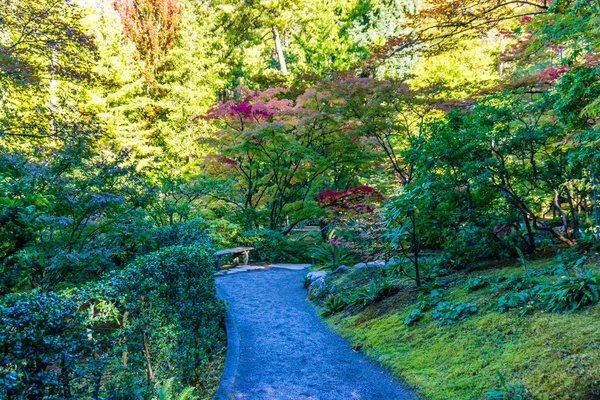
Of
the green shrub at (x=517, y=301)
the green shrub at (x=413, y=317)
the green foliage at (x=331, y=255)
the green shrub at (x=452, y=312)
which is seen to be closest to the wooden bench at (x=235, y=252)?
the green foliage at (x=331, y=255)

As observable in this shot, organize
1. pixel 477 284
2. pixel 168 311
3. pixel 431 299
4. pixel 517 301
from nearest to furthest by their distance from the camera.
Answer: pixel 168 311 < pixel 517 301 < pixel 477 284 < pixel 431 299

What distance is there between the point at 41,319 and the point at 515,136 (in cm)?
550

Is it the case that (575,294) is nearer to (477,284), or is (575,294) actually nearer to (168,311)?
(477,284)

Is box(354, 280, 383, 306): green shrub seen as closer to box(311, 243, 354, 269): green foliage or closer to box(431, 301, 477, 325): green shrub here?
box(431, 301, 477, 325): green shrub

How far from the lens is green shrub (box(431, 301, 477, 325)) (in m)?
4.16

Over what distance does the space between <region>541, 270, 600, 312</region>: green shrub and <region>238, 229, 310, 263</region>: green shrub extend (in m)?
8.37

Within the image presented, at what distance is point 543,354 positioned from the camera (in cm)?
295

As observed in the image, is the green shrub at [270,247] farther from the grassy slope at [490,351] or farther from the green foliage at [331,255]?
the grassy slope at [490,351]

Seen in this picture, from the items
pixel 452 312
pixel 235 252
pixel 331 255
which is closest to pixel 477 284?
pixel 452 312

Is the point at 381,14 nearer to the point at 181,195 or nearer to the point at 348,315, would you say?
the point at 181,195

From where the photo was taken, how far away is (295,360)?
4.32 meters

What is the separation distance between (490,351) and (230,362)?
8.71 feet

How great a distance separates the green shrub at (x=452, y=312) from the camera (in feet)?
13.6

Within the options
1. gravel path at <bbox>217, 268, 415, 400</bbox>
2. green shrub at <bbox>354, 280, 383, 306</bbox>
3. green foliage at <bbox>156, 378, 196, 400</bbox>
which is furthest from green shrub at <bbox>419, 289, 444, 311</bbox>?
green foliage at <bbox>156, 378, 196, 400</bbox>
